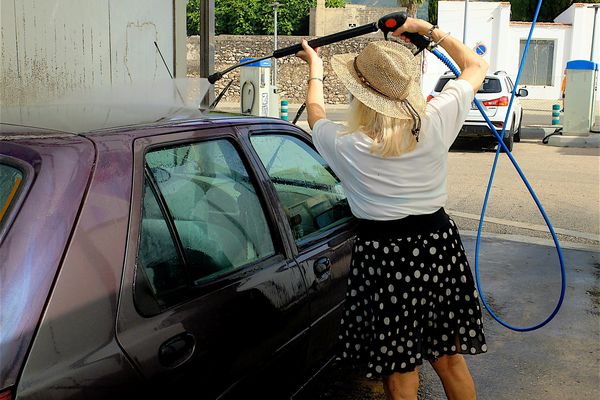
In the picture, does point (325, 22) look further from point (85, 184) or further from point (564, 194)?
point (85, 184)

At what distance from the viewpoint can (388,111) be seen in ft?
8.11

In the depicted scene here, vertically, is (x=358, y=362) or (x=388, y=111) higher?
(x=388, y=111)

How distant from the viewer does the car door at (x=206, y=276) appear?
2.04m

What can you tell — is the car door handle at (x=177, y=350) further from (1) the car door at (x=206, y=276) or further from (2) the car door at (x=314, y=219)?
(2) the car door at (x=314, y=219)

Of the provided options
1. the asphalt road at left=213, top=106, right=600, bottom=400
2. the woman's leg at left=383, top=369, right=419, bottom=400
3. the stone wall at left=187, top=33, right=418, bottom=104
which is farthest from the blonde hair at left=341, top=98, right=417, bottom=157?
the stone wall at left=187, top=33, right=418, bottom=104

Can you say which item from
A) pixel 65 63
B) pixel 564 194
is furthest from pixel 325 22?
pixel 65 63

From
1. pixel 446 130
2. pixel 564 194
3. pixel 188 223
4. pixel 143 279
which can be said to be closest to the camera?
pixel 143 279

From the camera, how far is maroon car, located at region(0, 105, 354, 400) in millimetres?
1761

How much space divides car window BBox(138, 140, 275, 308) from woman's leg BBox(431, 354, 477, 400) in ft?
2.79

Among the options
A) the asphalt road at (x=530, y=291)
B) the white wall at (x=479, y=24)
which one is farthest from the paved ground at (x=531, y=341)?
the white wall at (x=479, y=24)

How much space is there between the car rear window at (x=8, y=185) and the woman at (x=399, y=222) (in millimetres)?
1167

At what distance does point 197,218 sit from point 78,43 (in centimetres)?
407

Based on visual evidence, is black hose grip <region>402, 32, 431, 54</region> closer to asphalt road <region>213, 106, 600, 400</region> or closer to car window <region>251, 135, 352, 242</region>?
Result: car window <region>251, 135, 352, 242</region>

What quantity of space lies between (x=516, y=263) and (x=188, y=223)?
14.2ft
